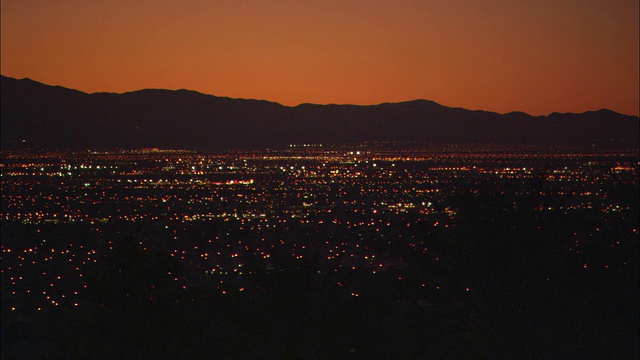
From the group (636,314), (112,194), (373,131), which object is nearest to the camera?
(636,314)

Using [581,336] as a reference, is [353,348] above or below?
above

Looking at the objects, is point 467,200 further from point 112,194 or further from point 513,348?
point 112,194

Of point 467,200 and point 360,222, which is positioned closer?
point 467,200

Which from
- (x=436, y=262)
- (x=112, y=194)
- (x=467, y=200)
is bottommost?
(x=112, y=194)

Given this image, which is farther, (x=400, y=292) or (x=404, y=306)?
(x=400, y=292)

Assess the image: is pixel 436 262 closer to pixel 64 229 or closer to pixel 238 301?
pixel 238 301

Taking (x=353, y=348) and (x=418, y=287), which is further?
(x=418, y=287)

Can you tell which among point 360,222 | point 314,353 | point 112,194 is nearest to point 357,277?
point 314,353

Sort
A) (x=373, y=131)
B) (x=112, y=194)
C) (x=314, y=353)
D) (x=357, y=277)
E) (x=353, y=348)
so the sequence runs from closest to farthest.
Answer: (x=314, y=353) → (x=353, y=348) → (x=357, y=277) → (x=112, y=194) → (x=373, y=131)

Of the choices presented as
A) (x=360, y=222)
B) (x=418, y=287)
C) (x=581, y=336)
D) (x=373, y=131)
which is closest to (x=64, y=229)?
(x=360, y=222)
